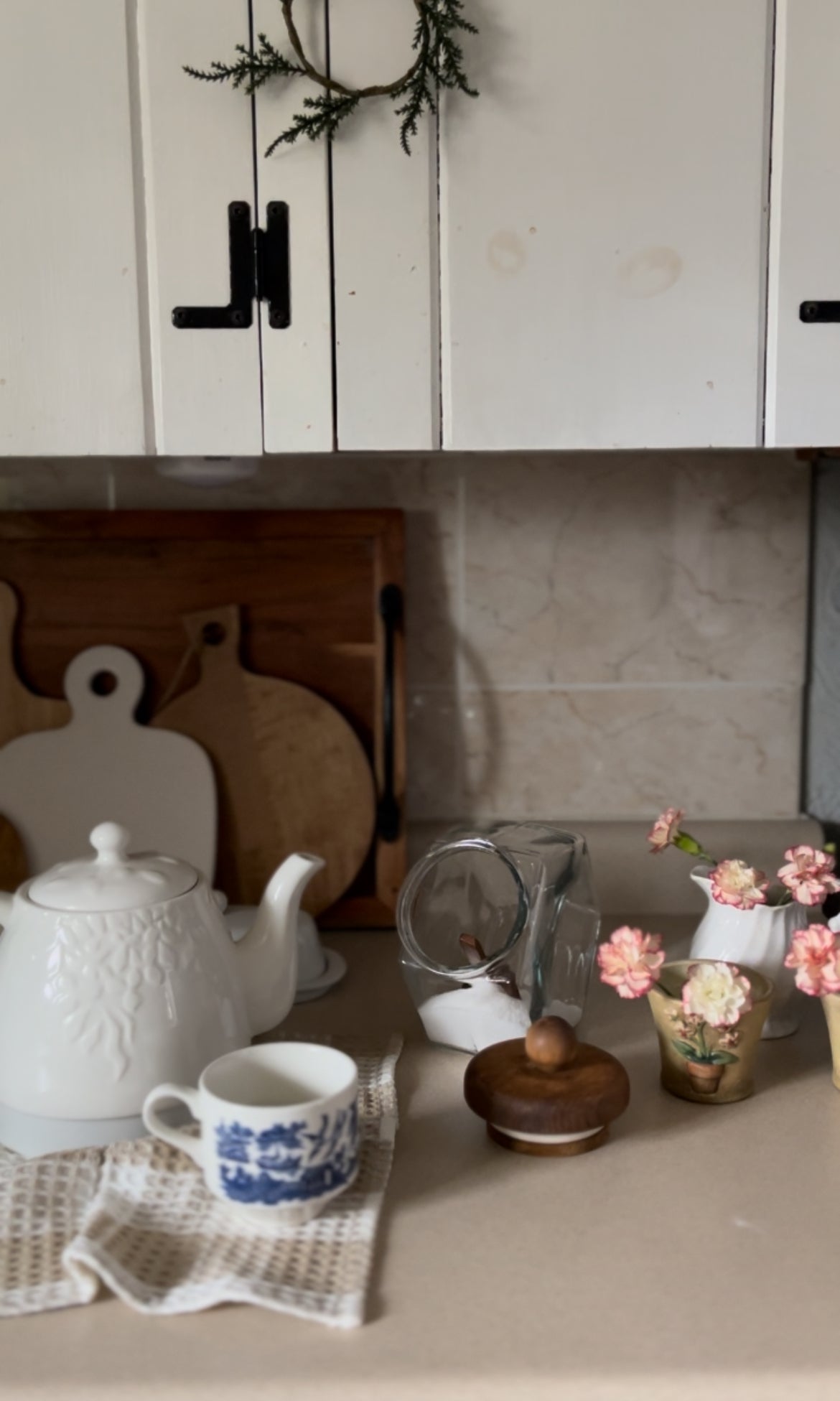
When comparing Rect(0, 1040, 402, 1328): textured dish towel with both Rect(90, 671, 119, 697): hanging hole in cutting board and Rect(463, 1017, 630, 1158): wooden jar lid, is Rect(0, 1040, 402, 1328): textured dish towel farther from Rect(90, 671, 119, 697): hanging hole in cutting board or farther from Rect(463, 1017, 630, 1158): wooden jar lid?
Rect(90, 671, 119, 697): hanging hole in cutting board

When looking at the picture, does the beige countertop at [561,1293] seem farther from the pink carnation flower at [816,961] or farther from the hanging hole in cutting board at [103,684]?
the hanging hole in cutting board at [103,684]

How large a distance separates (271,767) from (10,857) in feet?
0.95

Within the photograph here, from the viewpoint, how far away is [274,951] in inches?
39.4

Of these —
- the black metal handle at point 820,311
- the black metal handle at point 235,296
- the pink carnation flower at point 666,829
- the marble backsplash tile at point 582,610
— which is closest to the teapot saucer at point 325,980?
the marble backsplash tile at point 582,610

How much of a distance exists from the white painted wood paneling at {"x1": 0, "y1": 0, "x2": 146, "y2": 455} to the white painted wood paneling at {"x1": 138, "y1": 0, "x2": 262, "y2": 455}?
0.06ft

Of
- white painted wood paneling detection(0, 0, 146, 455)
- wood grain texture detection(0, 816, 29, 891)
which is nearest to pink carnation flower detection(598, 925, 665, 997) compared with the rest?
white painted wood paneling detection(0, 0, 146, 455)

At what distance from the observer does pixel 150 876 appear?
3.04 feet

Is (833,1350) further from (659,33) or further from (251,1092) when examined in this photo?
(659,33)

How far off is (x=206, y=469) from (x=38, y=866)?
46cm

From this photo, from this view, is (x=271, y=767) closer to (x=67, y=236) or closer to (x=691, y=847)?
(x=691, y=847)

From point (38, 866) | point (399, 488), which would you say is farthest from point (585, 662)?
point (38, 866)

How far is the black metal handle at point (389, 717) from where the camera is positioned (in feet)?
4.44

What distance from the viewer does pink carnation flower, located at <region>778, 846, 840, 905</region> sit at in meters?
1.07

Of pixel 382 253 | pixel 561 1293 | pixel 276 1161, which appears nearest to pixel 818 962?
pixel 561 1293
